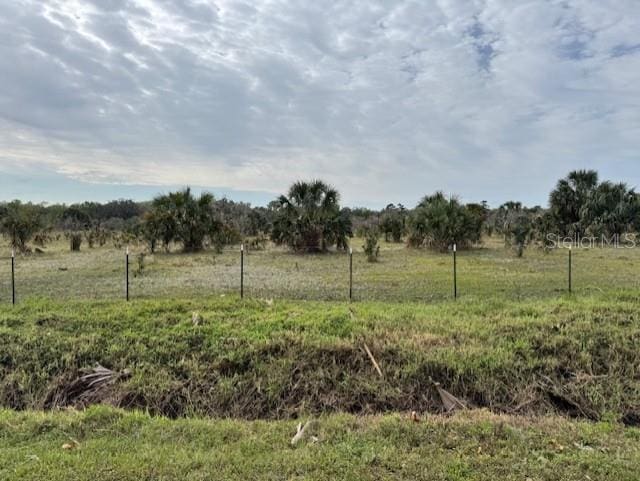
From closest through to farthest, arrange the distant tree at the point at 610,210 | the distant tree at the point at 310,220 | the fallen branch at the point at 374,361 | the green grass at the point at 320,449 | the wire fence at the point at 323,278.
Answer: the green grass at the point at 320,449 < the fallen branch at the point at 374,361 < the wire fence at the point at 323,278 < the distant tree at the point at 310,220 < the distant tree at the point at 610,210

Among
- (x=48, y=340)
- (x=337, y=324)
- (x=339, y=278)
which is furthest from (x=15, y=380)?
(x=339, y=278)

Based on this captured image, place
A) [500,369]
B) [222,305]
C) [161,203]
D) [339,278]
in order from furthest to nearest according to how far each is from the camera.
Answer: [161,203] → [339,278] → [222,305] → [500,369]

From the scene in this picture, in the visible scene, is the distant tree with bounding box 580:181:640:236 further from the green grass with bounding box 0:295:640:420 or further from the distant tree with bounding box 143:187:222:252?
the green grass with bounding box 0:295:640:420

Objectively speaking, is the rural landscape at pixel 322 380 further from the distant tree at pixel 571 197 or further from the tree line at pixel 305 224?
the distant tree at pixel 571 197

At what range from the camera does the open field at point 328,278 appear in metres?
9.51

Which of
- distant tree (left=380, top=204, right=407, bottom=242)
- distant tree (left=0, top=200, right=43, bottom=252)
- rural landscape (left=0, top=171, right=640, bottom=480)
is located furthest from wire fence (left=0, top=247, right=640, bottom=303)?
distant tree (left=380, top=204, right=407, bottom=242)

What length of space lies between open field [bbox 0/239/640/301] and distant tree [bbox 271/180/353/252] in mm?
2514

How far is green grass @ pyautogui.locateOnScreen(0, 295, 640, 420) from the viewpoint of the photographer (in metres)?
5.30

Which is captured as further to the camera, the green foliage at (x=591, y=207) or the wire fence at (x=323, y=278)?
the green foliage at (x=591, y=207)

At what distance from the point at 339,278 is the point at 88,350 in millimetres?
7173

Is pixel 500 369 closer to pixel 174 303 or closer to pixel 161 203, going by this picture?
pixel 174 303

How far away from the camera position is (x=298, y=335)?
6293 mm

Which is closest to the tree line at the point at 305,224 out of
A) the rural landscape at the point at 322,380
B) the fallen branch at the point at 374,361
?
the rural landscape at the point at 322,380

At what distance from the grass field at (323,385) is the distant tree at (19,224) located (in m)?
14.0
